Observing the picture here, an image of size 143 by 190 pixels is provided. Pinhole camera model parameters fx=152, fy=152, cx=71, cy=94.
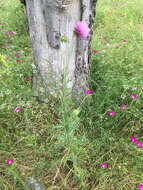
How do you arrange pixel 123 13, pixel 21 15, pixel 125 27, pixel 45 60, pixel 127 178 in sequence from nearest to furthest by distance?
1. pixel 127 178
2. pixel 45 60
3. pixel 125 27
4. pixel 21 15
5. pixel 123 13

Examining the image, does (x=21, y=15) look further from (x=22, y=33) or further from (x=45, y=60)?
(x=45, y=60)

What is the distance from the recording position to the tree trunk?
1.04 metres

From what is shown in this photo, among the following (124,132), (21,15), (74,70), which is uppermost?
(21,15)

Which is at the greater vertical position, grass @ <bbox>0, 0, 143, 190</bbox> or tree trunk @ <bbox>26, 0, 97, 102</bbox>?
tree trunk @ <bbox>26, 0, 97, 102</bbox>

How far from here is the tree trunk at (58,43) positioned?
1.04m

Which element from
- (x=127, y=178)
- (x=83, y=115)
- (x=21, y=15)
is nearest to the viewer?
(x=127, y=178)

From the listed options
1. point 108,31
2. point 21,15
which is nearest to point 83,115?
point 108,31

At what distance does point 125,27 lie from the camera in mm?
2828

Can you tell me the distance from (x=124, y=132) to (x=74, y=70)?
2.30 ft

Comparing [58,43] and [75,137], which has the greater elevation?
[58,43]

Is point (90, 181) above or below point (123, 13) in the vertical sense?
below

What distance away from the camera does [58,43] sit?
1.15 meters

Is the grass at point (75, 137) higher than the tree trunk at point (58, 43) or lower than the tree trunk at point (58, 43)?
lower

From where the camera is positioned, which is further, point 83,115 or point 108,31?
point 108,31
